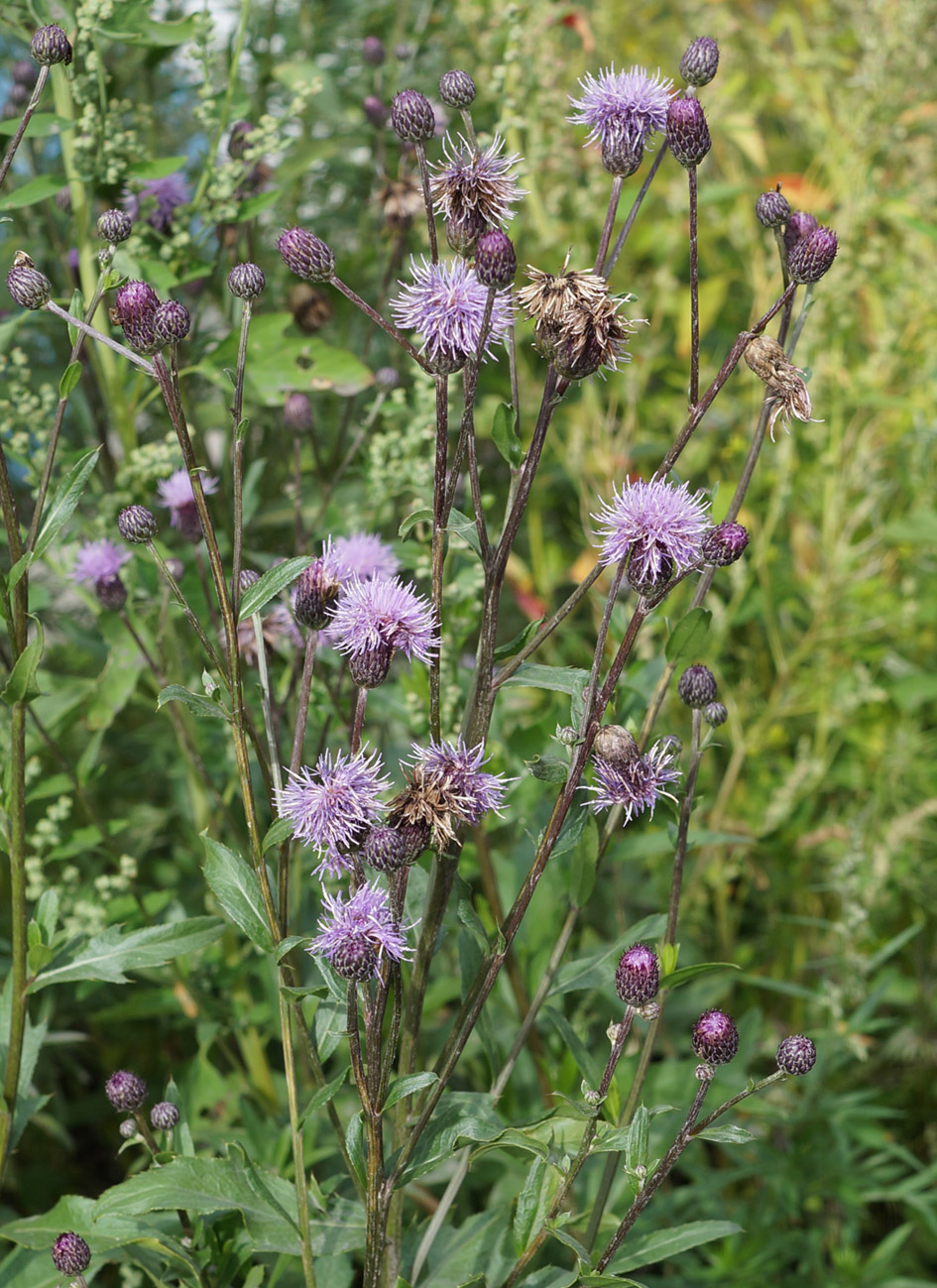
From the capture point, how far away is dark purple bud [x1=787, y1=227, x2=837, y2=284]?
1.03 m

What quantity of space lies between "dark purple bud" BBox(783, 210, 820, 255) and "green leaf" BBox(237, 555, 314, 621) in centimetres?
56

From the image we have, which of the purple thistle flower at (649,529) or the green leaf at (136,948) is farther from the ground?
the purple thistle flower at (649,529)

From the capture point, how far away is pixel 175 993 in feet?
5.51

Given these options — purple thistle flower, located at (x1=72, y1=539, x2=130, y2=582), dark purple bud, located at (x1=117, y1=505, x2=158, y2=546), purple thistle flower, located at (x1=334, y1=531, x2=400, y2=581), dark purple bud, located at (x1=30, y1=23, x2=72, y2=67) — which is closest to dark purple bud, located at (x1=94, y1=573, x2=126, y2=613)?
purple thistle flower, located at (x1=72, y1=539, x2=130, y2=582)

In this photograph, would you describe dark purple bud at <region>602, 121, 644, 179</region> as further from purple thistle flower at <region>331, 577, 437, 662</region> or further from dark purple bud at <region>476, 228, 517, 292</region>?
purple thistle flower at <region>331, 577, 437, 662</region>

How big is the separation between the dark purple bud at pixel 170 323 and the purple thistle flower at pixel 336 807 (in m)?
0.37

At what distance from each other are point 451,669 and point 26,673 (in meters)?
0.65

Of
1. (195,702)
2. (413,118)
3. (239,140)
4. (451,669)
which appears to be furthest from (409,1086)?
(239,140)

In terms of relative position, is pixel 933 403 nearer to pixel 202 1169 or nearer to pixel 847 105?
pixel 847 105

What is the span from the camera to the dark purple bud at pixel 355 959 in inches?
35.7

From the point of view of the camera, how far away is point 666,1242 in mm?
1138

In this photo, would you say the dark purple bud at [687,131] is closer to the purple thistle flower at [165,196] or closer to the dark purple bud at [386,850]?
the dark purple bud at [386,850]

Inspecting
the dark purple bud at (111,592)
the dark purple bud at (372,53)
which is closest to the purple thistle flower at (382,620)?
the dark purple bud at (111,592)

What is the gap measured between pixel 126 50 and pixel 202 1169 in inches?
77.1
